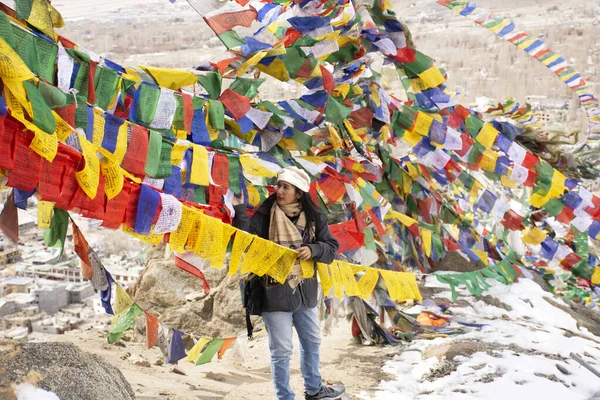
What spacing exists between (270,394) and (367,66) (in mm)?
2208

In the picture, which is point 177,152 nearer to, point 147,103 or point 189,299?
point 147,103

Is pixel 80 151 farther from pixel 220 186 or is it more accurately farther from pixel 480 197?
pixel 480 197

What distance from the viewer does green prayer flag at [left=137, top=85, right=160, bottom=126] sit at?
10.0 ft

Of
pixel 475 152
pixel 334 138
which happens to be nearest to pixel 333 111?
pixel 334 138

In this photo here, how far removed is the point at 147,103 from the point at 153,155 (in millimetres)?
249

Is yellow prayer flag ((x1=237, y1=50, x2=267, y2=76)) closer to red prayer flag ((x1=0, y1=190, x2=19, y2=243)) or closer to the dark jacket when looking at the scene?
the dark jacket

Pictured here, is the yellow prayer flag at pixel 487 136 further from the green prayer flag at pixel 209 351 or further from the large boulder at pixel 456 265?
the green prayer flag at pixel 209 351

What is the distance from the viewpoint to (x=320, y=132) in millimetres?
4418

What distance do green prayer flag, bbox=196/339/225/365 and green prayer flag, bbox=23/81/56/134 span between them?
6.21ft

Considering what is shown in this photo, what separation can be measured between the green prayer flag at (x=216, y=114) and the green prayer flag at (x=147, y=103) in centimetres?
35

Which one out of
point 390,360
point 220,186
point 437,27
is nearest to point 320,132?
point 220,186

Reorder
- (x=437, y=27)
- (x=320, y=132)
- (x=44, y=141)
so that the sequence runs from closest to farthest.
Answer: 1. (x=44, y=141)
2. (x=320, y=132)
3. (x=437, y=27)

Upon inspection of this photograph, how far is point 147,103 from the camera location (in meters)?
3.08

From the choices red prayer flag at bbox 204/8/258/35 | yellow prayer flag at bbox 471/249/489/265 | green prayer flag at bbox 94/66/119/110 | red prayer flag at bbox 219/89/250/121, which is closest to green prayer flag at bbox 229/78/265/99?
red prayer flag at bbox 219/89/250/121
